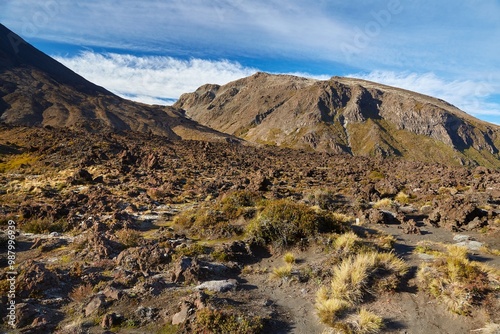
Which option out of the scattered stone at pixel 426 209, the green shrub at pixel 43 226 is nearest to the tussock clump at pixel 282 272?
the green shrub at pixel 43 226

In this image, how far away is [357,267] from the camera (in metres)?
9.10

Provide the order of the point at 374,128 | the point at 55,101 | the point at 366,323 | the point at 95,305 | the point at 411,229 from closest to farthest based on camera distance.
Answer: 1. the point at 366,323
2. the point at 95,305
3. the point at 411,229
4. the point at 55,101
5. the point at 374,128

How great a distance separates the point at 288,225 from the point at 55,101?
115655mm

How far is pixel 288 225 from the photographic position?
1319cm

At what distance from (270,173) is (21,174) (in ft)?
89.3

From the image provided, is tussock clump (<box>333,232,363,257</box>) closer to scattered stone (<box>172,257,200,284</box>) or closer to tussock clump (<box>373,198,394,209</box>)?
scattered stone (<box>172,257,200,284</box>)

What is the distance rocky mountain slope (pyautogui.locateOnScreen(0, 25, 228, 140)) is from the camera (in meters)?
91.1

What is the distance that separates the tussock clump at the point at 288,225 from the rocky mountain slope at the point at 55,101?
64.3 meters

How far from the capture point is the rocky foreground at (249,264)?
789 cm

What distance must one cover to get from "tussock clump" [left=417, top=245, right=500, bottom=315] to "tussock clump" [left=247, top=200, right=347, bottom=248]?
4.64 meters

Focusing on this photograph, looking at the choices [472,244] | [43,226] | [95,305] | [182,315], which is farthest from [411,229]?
[43,226]

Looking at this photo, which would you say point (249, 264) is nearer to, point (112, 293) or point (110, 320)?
point (112, 293)

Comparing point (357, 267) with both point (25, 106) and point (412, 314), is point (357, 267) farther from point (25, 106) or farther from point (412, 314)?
point (25, 106)

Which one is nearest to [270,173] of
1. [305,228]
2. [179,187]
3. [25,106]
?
[179,187]
